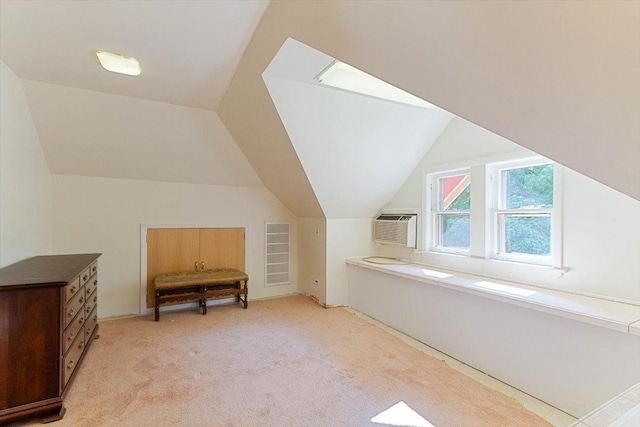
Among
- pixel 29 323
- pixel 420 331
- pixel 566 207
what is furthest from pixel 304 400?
pixel 566 207

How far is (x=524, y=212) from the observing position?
8.95 ft

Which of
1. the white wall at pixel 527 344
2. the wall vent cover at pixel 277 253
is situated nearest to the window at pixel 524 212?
the white wall at pixel 527 344

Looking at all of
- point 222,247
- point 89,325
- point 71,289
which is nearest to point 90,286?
point 89,325

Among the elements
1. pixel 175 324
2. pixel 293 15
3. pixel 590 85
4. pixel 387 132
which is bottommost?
pixel 175 324

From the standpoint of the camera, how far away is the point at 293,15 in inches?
65.5

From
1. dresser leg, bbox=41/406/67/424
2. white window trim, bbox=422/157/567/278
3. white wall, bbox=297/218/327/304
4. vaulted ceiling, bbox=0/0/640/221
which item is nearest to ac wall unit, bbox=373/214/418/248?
white window trim, bbox=422/157/567/278

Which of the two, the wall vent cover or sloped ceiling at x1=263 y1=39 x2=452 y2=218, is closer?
sloped ceiling at x1=263 y1=39 x2=452 y2=218

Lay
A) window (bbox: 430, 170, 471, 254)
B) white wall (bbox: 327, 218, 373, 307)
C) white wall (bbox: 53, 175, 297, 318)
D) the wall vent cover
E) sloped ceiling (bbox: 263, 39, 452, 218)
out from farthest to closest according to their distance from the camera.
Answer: the wall vent cover → white wall (bbox: 327, 218, 373, 307) → white wall (bbox: 53, 175, 297, 318) → window (bbox: 430, 170, 471, 254) → sloped ceiling (bbox: 263, 39, 452, 218)

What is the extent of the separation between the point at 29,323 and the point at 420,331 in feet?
10.5

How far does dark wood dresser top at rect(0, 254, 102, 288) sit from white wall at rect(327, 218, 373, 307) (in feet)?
8.80

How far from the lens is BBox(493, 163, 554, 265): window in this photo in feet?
8.47

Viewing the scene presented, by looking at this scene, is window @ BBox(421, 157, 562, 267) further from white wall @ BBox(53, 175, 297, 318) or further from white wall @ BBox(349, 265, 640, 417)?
white wall @ BBox(53, 175, 297, 318)

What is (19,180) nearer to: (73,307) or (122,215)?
(122,215)

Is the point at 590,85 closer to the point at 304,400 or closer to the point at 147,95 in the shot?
the point at 304,400
